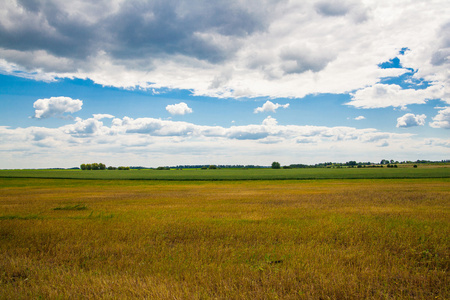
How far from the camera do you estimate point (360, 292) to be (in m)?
6.60

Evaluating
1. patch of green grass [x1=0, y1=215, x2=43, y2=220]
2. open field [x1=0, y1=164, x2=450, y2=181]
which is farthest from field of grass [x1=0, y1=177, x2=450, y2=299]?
open field [x1=0, y1=164, x2=450, y2=181]

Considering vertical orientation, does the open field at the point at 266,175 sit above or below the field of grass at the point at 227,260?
below

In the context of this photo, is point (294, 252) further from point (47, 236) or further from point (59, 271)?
point (47, 236)

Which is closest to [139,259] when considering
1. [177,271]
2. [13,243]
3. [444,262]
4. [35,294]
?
[177,271]

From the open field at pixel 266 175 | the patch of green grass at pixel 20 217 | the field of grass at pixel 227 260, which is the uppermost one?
the field of grass at pixel 227 260

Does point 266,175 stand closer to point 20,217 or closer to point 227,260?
point 20,217

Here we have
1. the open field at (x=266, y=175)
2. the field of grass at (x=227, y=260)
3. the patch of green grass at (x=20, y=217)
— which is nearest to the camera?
the field of grass at (x=227, y=260)

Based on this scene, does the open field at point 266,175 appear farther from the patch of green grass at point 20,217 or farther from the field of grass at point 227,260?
the field of grass at point 227,260

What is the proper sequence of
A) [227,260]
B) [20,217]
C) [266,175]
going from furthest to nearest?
[266,175]
[20,217]
[227,260]

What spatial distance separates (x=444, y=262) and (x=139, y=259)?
10263mm

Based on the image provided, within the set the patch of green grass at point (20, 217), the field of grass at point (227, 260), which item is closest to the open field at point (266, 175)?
the patch of green grass at point (20, 217)

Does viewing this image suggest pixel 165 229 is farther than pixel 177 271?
Yes

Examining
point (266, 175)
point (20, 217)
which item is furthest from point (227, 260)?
point (266, 175)

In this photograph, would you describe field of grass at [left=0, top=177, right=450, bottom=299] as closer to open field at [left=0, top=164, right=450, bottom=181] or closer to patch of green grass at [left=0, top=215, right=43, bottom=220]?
patch of green grass at [left=0, top=215, right=43, bottom=220]
